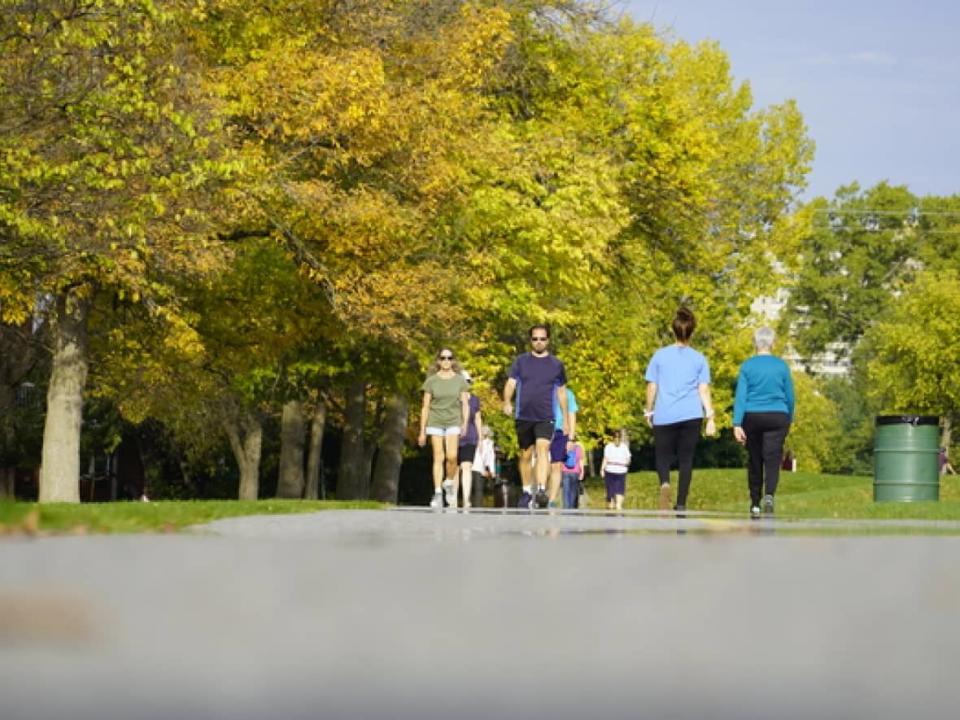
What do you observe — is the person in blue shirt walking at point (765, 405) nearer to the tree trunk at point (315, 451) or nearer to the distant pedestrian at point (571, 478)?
the distant pedestrian at point (571, 478)

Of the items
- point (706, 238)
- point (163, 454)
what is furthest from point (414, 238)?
point (163, 454)

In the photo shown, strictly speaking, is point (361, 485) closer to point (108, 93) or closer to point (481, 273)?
point (481, 273)

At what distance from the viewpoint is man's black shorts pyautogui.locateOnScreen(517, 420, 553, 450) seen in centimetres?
2239

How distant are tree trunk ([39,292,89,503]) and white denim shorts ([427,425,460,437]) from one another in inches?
339

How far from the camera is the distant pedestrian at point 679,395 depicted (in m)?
20.3

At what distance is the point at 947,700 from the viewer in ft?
15.4

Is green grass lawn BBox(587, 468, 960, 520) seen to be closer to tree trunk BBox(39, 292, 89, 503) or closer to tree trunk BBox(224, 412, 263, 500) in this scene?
tree trunk BBox(224, 412, 263, 500)

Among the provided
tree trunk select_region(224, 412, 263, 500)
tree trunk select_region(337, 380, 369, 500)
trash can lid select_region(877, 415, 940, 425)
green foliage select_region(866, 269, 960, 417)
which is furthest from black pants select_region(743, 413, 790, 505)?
green foliage select_region(866, 269, 960, 417)

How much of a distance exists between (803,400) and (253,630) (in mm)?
86511

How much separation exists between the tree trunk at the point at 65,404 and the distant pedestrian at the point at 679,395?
41.9 ft

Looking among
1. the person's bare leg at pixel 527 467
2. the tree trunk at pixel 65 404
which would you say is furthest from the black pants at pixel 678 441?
the tree trunk at pixel 65 404

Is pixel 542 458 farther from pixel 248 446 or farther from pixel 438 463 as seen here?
pixel 248 446

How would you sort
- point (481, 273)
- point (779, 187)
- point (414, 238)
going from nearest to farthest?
point (414, 238), point (481, 273), point (779, 187)

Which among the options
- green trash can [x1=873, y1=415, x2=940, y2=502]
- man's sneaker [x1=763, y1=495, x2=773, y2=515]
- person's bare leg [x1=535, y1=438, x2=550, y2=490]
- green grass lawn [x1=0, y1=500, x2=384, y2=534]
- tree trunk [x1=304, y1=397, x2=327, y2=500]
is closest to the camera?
green grass lawn [x1=0, y1=500, x2=384, y2=534]
